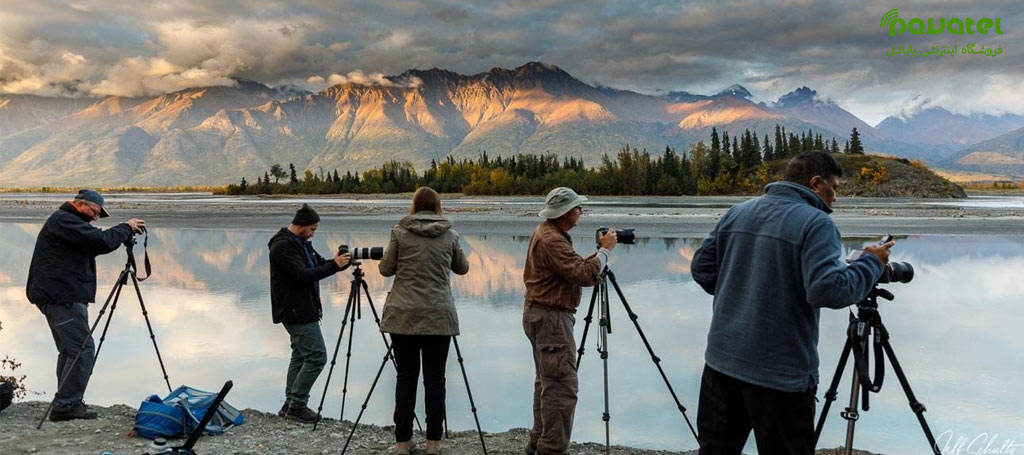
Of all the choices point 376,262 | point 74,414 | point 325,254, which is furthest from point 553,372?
point 325,254

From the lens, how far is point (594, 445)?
6.21 meters

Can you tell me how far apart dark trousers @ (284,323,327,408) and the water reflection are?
3.08ft

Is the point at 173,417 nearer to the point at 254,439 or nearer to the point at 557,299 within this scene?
the point at 254,439

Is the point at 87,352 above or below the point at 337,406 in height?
above

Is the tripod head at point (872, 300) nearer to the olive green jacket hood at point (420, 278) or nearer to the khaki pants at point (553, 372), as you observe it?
the khaki pants at point (553, 372)

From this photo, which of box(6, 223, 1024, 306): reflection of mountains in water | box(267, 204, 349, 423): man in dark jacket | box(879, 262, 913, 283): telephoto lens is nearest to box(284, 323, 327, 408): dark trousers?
box(267, 204, 349, 423): man in dark jacket

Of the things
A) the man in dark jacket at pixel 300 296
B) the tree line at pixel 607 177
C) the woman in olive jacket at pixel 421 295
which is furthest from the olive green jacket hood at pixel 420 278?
the tree line at pixel 607 177

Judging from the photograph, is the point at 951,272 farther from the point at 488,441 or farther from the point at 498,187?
the point at 498,187

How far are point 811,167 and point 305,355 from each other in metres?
4.58

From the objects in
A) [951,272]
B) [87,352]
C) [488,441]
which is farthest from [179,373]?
[951,272]

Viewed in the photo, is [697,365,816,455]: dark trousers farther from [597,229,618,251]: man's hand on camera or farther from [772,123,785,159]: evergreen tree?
[772,123,785,159]: evergreen tree

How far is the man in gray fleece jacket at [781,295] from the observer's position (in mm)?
3359

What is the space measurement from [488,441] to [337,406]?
202 cm

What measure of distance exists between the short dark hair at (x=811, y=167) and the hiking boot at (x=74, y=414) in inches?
236
